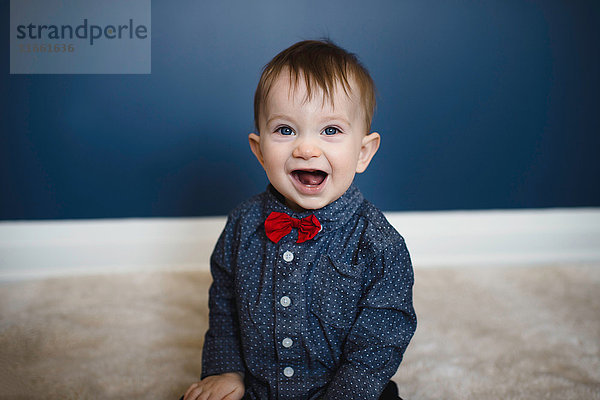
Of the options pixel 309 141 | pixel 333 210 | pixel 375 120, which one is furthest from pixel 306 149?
pixel 375 120

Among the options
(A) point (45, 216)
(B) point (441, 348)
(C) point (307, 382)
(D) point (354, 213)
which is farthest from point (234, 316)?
(A) point (45, 216)

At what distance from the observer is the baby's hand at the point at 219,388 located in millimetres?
838

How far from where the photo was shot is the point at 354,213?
2.87ft

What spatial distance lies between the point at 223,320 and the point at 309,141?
37 cm

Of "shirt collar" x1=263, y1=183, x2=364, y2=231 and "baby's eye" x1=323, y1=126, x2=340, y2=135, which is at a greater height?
"baby's eye" x1=323, y1=126, x2=340, y2=135

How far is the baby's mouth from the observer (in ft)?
2.70

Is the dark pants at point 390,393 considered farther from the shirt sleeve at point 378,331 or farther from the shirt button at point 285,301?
the shirt button at point 285,301

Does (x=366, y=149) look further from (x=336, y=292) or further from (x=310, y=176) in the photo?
(x=336, y=292)

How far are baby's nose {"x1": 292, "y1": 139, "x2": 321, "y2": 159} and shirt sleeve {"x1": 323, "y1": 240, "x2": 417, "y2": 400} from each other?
195 mm

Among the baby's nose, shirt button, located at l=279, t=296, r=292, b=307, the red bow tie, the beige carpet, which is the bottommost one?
the beige carpet

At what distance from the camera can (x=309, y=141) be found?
0.79 m

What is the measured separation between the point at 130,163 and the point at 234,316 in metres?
0.81

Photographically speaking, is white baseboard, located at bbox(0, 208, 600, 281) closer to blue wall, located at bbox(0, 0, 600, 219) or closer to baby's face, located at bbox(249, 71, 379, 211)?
blue wall, located at bbox(0, 0, 600, 219)

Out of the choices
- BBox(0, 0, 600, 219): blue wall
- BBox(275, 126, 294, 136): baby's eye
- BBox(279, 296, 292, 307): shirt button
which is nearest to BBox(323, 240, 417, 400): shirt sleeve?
BBox(279, 296, 292, 307): shirt button
